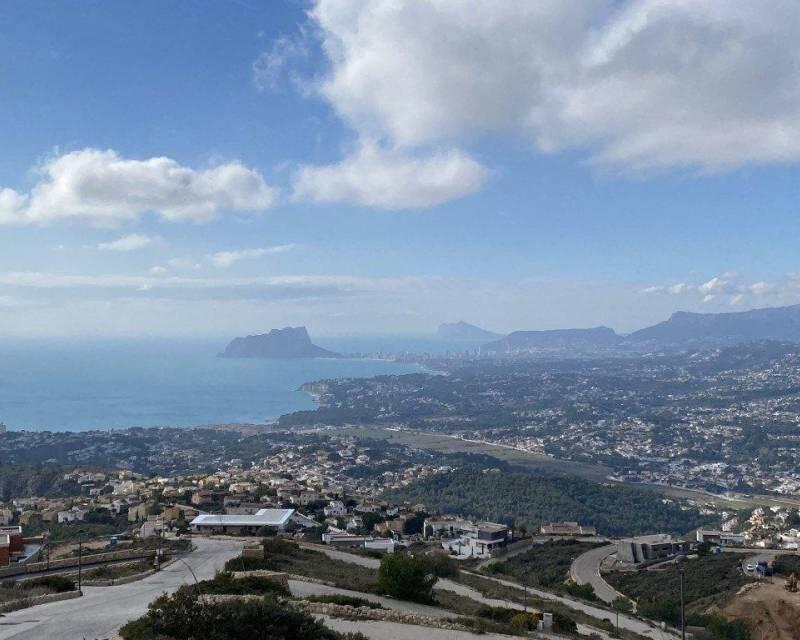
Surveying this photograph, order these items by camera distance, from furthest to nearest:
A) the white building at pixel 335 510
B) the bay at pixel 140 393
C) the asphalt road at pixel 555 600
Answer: the bay at pixel 140 393 < the white building at pixel 335 510 < the asphalt road at pixel 555 600

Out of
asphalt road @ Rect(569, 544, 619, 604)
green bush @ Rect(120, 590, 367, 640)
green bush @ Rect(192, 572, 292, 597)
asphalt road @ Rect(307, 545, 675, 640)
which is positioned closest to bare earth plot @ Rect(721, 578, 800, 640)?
asphalt road @ Rect(307, 545, 675, 640)

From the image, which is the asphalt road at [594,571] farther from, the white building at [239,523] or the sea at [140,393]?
the sea at [140,393]

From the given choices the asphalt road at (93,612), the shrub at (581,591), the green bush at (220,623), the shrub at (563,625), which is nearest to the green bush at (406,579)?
the shrub at (563,625)

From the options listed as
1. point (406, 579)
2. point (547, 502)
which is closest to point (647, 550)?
point (406, 579)

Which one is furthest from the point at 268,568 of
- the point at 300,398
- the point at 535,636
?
the point at 300,398

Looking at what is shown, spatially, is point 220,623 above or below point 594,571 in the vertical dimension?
above

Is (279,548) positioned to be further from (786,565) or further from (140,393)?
(140,393)

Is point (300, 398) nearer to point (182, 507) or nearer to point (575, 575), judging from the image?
point (182, 507)
